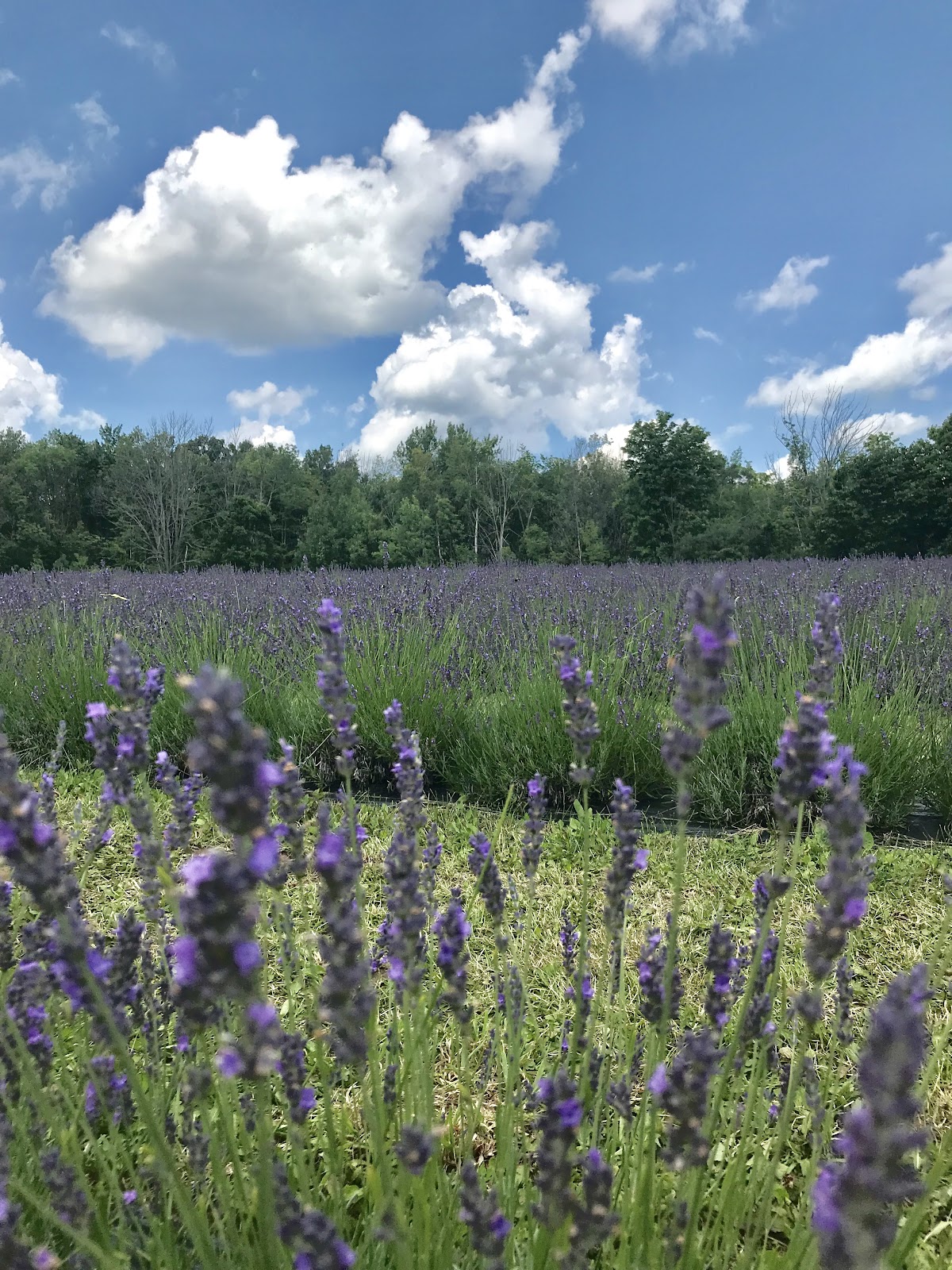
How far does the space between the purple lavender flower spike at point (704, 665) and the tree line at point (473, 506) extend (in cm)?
1980

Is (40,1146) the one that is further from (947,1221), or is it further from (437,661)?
(437,661)

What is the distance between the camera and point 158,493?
101ft

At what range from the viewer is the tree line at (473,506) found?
21688 mm

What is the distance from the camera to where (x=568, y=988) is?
6.91 feet

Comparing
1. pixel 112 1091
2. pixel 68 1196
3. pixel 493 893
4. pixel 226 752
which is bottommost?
pixel 112 1091

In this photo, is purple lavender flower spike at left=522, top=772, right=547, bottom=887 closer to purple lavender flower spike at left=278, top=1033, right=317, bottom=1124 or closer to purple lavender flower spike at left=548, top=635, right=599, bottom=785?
purple lavender flower spike at left=548, top=635, right=599, bottom=785

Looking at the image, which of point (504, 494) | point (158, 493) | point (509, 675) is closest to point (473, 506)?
point (504, 494)

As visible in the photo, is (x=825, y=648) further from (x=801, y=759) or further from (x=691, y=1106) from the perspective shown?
(x=691, y=1106)

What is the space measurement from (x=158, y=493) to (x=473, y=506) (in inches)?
645

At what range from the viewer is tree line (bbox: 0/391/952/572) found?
21.7 meters

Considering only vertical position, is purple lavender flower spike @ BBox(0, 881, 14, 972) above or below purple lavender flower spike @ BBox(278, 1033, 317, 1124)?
above

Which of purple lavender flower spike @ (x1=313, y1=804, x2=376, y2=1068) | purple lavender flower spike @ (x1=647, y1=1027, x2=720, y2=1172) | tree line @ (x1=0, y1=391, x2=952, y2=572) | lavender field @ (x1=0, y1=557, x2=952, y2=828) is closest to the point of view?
purple lavender flower spike @ (x1=313, y1=804, x2=376, y2=1068)

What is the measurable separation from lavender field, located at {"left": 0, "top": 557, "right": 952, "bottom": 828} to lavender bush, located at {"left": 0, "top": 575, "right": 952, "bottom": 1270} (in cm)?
182

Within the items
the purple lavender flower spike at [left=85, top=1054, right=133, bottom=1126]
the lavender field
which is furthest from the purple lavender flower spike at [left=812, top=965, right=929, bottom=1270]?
the lavender field
